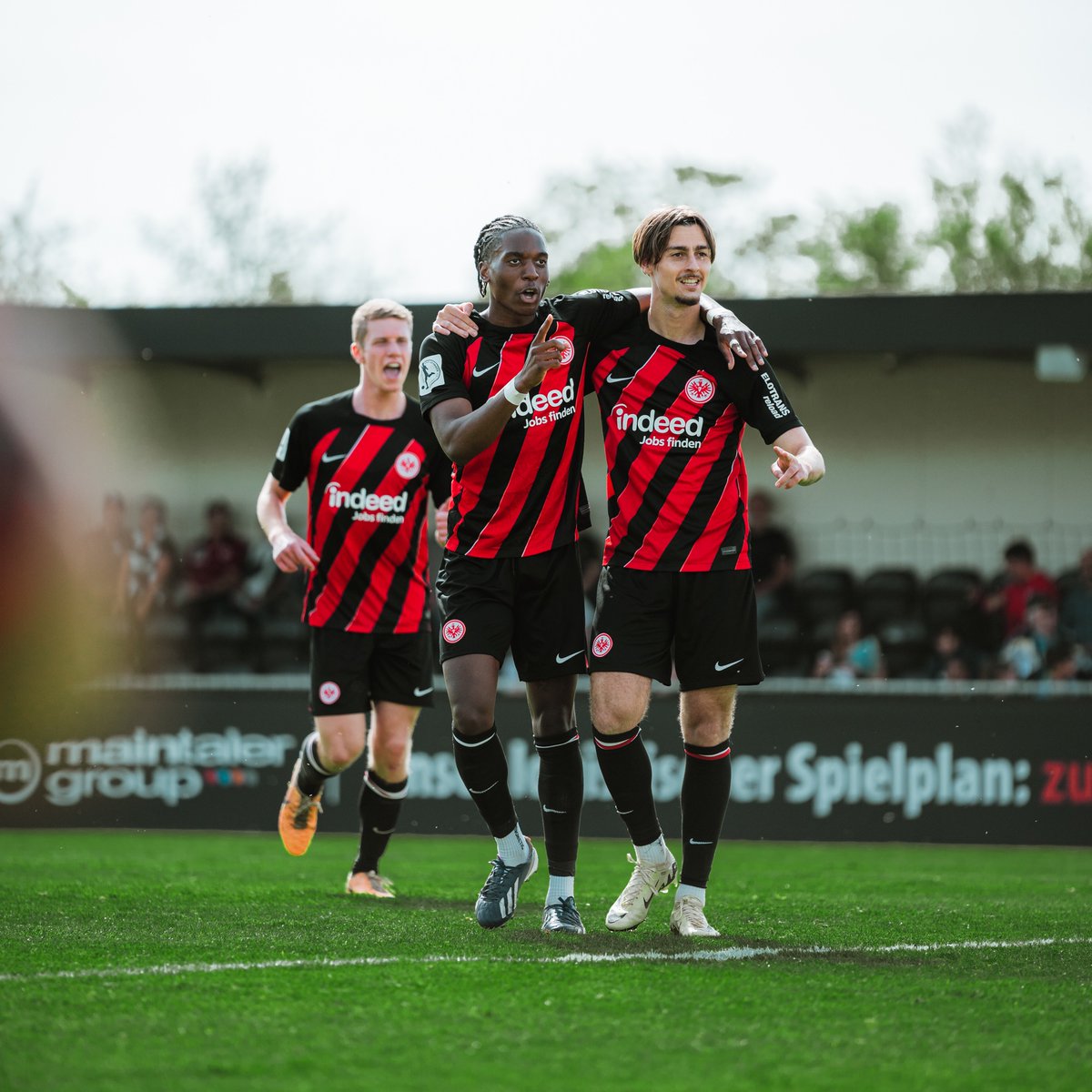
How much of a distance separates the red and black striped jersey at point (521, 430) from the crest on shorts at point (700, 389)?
363 mm

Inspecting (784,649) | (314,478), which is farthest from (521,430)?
(784,649)

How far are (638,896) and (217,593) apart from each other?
9.16 m

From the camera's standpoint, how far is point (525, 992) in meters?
3.99

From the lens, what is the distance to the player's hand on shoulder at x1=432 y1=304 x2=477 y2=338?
5.19 metres

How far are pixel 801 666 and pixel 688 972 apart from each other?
8.64 metres

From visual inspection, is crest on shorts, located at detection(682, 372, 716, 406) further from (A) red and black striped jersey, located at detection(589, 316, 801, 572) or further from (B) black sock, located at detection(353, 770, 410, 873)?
(B) black sock, located at detection(353, 770, 410, 873)

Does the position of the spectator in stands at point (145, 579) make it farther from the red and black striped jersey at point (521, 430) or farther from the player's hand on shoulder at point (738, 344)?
the player's hand on shoulder at point (738, 344)

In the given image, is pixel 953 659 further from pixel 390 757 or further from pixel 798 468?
pixel 798 468

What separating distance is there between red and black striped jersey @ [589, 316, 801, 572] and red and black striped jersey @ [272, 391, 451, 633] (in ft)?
5.86

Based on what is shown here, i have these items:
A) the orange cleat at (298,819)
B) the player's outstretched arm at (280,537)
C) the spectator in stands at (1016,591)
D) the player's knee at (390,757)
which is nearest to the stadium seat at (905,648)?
the spectator in stands at (1016,591)

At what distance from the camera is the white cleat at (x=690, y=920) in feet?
16.6

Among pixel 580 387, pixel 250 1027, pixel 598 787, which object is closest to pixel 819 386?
pixel 598 787

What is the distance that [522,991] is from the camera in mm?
3992

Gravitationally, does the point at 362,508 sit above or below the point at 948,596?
above
